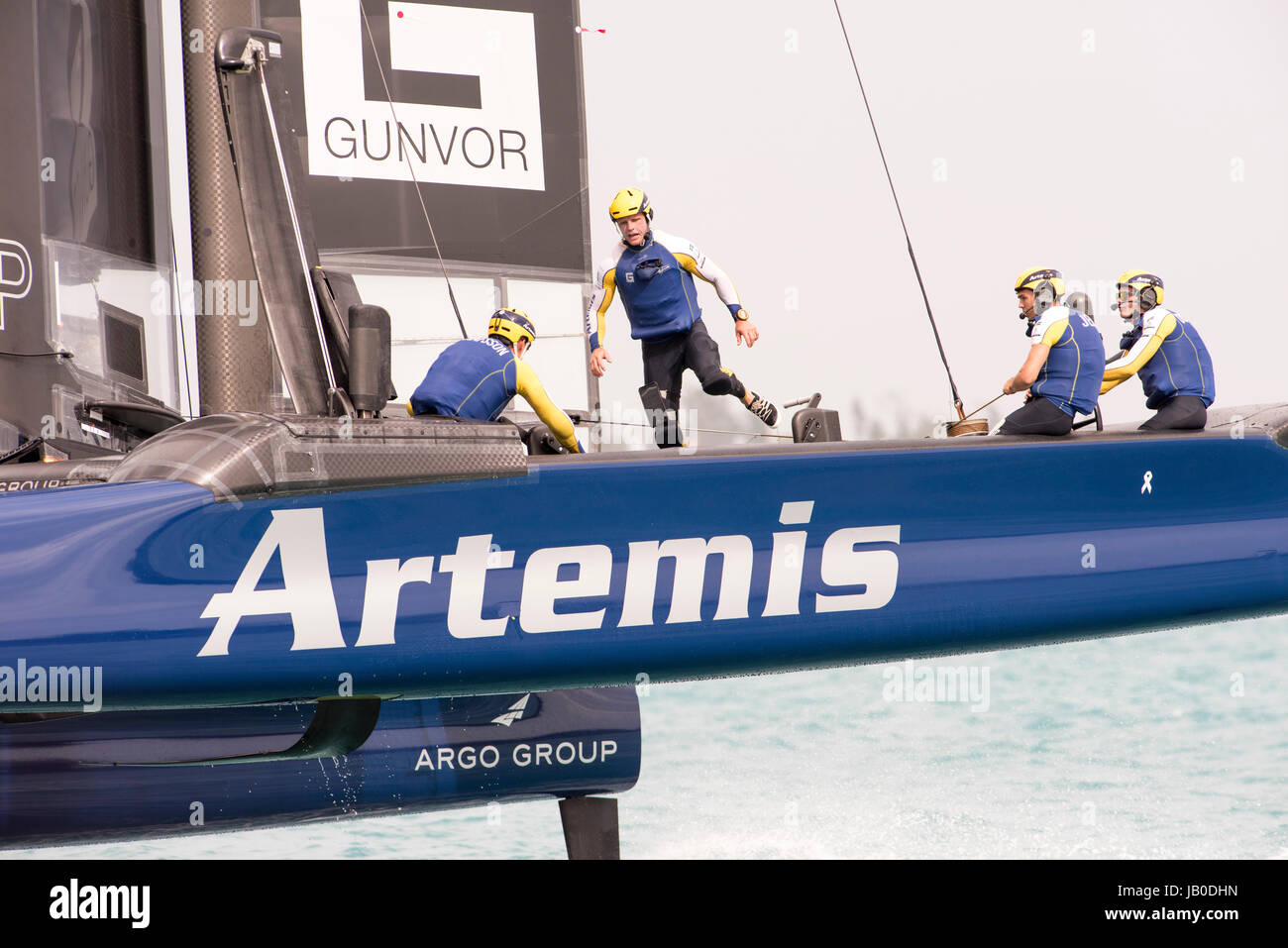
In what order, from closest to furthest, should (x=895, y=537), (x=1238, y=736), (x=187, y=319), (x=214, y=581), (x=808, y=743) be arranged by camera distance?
(x=214, y=581) < (x=895, y=537) < (x=187, y=319) < (x=1238, y=736) < (x=808, y=743)

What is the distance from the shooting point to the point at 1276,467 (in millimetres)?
3725

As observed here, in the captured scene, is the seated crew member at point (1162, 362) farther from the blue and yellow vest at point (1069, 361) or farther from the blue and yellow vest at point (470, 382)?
the blue and yellow vest at point (470, 382)

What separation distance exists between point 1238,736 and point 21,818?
381 inches

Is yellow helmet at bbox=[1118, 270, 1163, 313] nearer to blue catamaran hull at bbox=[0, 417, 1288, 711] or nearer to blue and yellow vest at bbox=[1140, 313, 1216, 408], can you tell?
blue and yellow vest at bbox=[1140, 313, 1216, 408]

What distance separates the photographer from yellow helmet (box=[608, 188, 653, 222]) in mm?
4602

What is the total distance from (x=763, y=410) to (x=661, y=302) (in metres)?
0.59

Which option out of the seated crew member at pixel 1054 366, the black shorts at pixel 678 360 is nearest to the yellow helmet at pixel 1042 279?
the seated crew member at pixel 1054 366

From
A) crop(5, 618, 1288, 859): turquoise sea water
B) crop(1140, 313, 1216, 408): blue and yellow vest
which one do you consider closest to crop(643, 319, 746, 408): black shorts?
crop(1140, 313, 1216, 408): blue and yellow vest

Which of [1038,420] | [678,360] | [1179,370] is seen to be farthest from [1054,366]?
[678,360]

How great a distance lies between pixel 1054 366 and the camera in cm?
402

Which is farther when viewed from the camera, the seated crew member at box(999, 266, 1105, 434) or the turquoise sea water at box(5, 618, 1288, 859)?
the turquoise sea water at box(5, 618, 1288, 859)

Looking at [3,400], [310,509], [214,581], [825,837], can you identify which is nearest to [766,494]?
[310,509]

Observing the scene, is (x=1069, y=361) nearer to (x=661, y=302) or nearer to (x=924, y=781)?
(x=661, y=302)

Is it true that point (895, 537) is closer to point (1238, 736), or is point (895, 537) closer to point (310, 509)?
point (310, 509)
